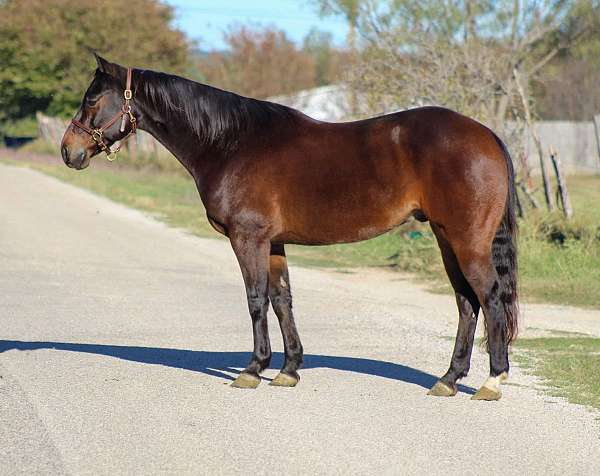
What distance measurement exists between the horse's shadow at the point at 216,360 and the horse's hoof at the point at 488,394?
0.43 m

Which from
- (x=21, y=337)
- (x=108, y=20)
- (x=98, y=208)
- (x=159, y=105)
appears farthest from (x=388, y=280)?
(x=108, y=20)

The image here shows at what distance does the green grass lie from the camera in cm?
721

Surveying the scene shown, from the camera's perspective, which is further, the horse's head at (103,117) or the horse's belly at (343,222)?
the horse's head at (103,117)

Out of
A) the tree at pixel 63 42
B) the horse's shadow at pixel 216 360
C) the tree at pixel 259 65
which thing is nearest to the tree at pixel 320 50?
the tree at pixel 259 65

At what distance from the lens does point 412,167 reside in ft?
23.2

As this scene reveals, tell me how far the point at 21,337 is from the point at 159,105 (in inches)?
108

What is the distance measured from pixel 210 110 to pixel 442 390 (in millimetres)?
2432

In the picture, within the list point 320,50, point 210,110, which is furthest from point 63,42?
point 210,110

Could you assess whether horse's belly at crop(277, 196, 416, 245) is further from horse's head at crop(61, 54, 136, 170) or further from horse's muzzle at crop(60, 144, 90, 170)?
horse's muzzle at crop(60, 144, 90, 170)

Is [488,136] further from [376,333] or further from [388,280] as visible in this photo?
[388,280]

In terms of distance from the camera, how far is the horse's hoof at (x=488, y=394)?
6.94 metres

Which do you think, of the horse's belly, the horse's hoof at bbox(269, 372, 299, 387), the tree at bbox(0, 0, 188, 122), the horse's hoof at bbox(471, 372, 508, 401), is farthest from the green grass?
the tree at bbox(0, 0, 188, 122)

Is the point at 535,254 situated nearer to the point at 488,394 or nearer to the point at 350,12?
the point at 488,394

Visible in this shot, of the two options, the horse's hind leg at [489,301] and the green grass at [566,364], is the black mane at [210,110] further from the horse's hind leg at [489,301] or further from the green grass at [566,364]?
the green grass at [566,364]
